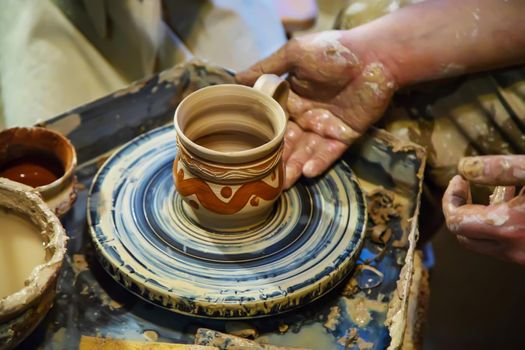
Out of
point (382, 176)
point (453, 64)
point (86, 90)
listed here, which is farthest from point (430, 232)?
point (86, 90)

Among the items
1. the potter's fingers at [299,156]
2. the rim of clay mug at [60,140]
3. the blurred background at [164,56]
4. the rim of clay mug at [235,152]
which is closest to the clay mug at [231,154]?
the rim of clay mug at [235,152]

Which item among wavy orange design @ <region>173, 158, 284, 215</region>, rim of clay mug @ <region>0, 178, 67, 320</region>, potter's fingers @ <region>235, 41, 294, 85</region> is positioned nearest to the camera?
rim of clay mug @ <region>0, 178, 67, 320</region>

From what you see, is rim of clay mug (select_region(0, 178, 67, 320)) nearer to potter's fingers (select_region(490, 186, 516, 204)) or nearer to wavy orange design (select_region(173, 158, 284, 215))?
wavy orange design (select_region(173, 158, 284, 215))

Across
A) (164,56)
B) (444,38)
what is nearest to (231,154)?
(444,38)

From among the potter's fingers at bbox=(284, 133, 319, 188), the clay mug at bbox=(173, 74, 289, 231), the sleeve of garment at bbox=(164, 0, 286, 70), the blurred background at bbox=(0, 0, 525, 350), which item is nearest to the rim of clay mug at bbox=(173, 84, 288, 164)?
the clay mug at bbox=(173, 74, 289, 231)

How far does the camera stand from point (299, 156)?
53.9 inches

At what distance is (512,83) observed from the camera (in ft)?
4.53

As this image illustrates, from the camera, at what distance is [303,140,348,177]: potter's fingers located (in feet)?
4.31

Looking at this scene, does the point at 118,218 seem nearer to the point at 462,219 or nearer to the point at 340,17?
the point at 462,219

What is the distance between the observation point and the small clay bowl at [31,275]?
87cm

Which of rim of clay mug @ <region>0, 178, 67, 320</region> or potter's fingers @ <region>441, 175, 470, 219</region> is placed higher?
rim of clay mug @ <region>0, 178, 67, 320</region>

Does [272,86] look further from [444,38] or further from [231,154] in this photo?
[444,38]

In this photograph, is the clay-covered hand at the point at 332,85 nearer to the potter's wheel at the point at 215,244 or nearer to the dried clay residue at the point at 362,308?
the potter's wheel at the point at 215,244

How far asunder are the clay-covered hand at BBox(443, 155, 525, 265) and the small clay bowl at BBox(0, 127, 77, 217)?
29.5 inches
